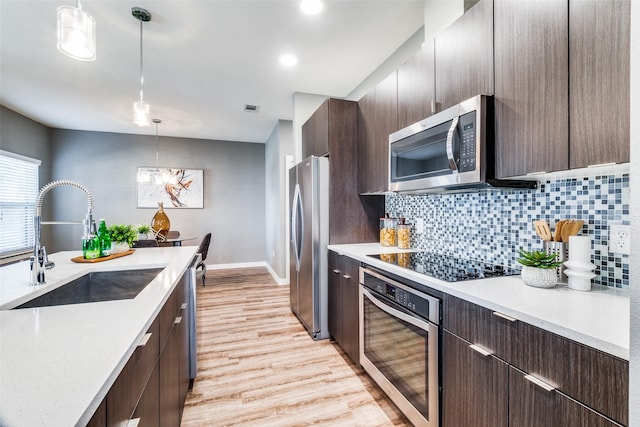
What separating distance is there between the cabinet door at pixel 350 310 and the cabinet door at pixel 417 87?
109cm

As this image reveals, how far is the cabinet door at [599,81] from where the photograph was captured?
932 millimetres

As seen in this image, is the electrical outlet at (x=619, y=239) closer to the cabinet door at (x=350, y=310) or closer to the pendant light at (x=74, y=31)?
the cabinet door at (x=350, y=310)

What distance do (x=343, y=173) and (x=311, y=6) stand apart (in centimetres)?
132

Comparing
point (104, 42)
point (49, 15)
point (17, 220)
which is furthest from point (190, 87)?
point (17, 220)

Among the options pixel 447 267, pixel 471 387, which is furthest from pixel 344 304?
pixel 471 387

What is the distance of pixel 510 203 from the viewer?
1.64m

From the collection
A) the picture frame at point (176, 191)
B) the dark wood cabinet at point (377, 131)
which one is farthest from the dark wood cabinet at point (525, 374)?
the picture frame at point (176, 191)

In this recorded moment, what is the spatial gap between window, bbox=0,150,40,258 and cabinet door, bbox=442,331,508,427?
200 inches

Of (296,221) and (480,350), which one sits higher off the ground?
(296,221)

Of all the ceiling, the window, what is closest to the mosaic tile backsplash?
the ceiling

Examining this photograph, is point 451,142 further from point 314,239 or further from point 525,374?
point 314,239

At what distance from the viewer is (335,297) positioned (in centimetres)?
261

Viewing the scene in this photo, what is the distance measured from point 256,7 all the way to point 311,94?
5.69ft

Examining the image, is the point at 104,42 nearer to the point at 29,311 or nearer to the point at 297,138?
the point at 297,138
